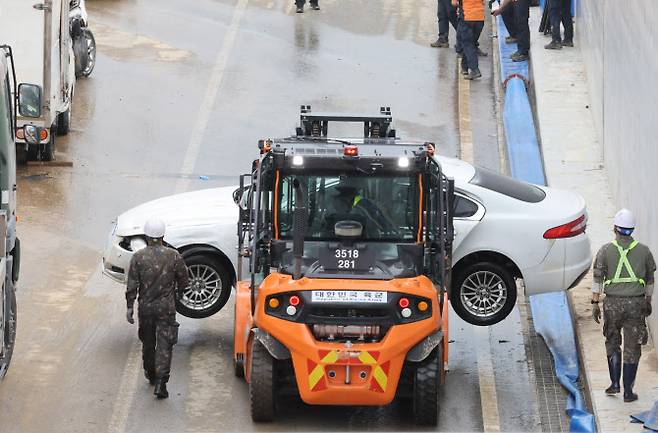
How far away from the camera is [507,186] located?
51.3 feet

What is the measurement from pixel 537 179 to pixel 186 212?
605cm

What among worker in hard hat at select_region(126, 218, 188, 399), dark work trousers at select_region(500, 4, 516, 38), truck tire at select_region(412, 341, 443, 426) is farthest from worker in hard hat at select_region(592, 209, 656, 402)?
dark work trousers at select_region(500, 4, 516, 38)

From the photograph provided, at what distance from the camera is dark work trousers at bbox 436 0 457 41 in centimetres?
2587

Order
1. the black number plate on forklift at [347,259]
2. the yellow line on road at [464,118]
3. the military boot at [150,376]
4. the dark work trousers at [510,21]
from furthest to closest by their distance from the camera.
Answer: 1. the dark work trousers at [510,21]
2. the yellow line on road at [464,118]
3. the military boot at [150,376]
4. the black number plate on forklift at [347,259]

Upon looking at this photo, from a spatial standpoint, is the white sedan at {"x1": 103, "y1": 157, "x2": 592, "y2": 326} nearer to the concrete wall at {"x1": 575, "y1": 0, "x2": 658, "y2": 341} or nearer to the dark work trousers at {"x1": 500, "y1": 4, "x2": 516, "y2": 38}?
the concrete wall at {"x1": 575, "y1": 0, "x2": 658, "y2": 341}

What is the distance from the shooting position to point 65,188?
2027cm

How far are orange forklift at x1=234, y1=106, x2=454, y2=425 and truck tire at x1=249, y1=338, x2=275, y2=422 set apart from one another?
1 centimetres

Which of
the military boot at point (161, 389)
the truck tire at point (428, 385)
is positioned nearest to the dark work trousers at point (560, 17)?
the truck tire at point (428, 385)

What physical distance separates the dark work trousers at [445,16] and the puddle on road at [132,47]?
4181 mm

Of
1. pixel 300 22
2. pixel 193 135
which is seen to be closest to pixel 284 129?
pixel 193 135

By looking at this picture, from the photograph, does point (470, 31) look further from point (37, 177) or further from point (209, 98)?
point (37, 177)

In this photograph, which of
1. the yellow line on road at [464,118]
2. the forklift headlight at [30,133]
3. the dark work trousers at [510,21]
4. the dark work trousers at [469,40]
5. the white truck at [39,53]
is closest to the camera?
the forklift headlight at [30,133]

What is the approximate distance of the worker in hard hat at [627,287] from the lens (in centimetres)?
1309

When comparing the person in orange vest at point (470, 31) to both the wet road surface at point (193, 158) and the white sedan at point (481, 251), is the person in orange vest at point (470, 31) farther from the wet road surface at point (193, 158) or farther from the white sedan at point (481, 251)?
the white sedan at point (481, 251)
